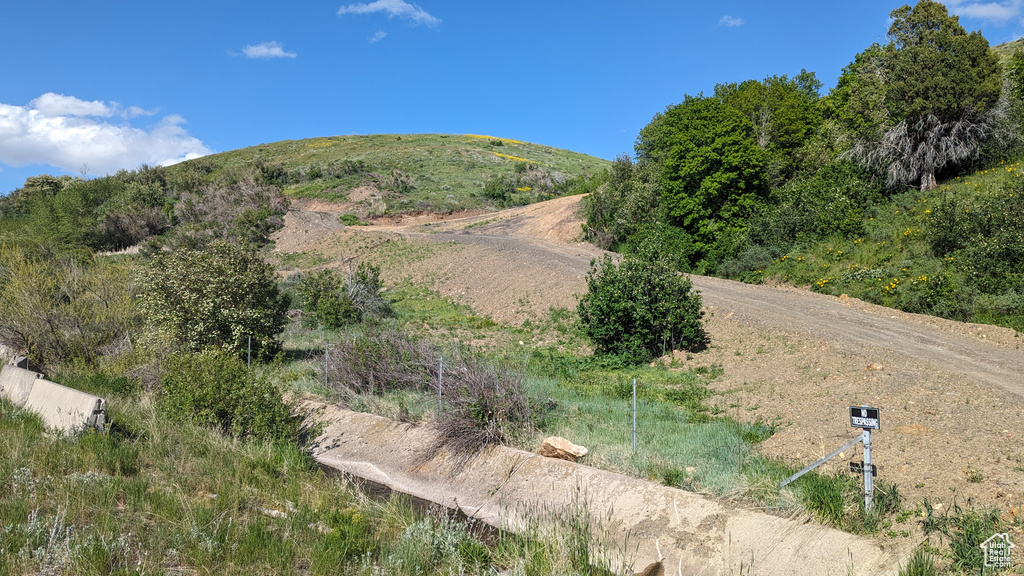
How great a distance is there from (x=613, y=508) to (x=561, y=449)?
5.19ft

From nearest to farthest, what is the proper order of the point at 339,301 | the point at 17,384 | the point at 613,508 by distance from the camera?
the point at 613,508, the point at 17,384, the point at 339,301

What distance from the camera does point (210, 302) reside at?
52.9 feet

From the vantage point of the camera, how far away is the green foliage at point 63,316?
1570 cm

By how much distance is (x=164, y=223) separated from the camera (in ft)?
158

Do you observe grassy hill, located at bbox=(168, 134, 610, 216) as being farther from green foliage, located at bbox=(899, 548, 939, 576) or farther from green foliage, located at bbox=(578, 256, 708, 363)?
green foliage, located at bbox=(899, 548, 939, 576)

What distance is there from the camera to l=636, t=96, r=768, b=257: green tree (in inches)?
1038

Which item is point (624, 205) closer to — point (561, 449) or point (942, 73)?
point (942, 73)

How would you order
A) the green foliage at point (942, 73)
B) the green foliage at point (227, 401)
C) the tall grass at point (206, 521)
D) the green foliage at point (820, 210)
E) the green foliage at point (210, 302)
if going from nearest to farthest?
the tall grass at point (206, 521) → the green foliage at point (227, 401) → the green foliage at point (210, 302) → the green foliage at point (942, 73) → the green foliage at point (820, 210)

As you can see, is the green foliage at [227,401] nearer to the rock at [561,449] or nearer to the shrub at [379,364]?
the shrub at [379,364]

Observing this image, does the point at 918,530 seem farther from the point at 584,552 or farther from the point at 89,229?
the point at 89,229

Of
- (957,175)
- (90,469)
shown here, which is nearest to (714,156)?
(957,175)

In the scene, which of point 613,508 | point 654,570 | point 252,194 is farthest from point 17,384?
point 252,194

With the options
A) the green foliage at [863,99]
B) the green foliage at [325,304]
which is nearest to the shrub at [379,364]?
the green foliage at [325,304]

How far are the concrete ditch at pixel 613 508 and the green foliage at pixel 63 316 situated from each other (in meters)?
8.52
